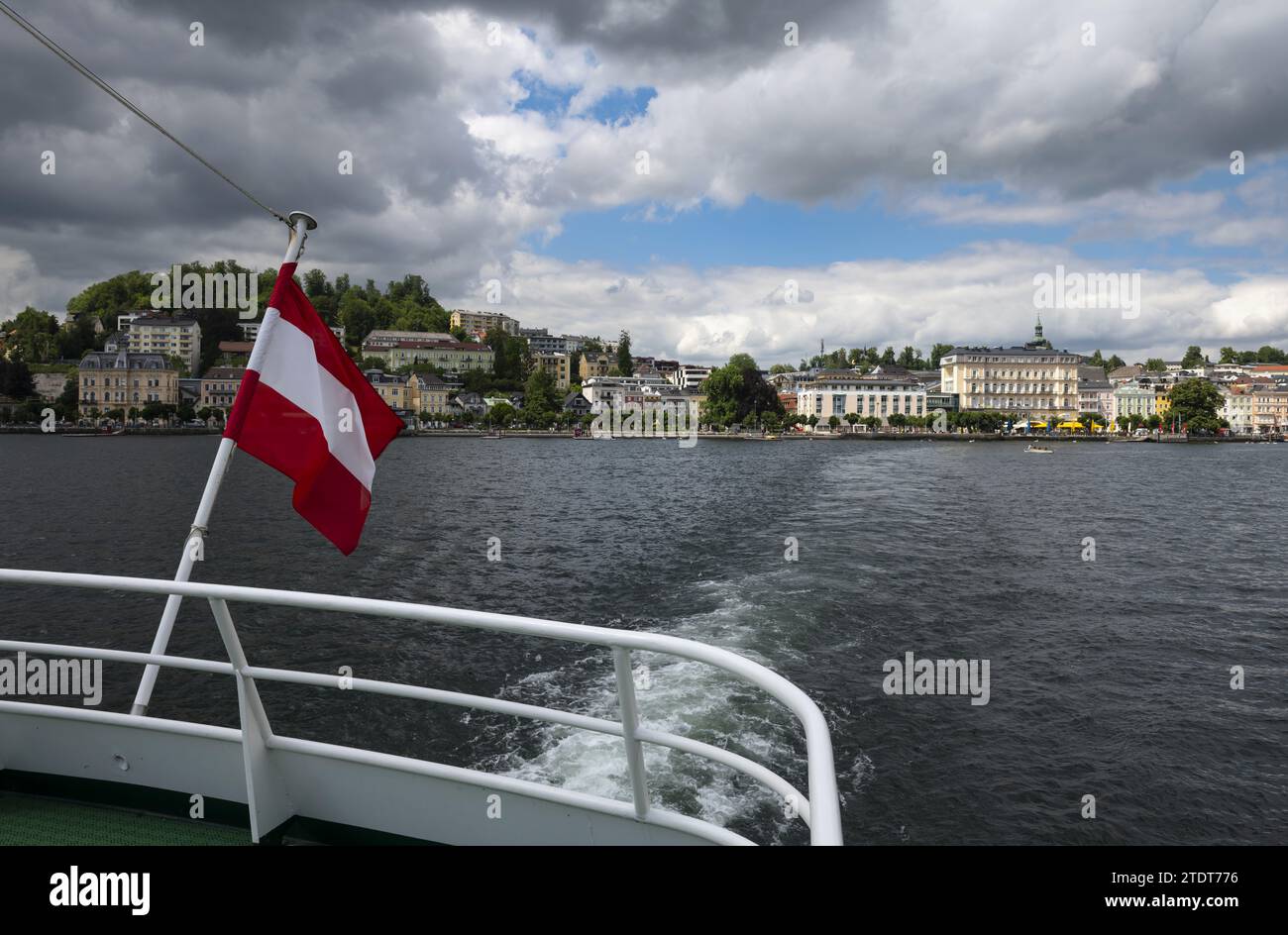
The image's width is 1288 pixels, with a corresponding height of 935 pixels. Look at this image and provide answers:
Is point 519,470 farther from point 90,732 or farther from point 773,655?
point 90,732

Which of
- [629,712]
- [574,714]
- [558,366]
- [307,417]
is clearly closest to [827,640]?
[307,417]

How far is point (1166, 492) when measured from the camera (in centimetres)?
4750

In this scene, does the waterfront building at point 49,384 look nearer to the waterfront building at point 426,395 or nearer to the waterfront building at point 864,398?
the waterfront building at point 426,395

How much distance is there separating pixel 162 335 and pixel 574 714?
194 meters

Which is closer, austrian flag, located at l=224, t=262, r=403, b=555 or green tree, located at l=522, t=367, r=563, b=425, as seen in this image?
austrian flag, located at l=224, t=262, r=403, b=555

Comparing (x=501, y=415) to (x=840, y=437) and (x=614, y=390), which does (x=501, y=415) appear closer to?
(x=614, y=390)

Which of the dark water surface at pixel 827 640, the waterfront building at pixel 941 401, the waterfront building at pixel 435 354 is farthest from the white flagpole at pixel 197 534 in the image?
the waterfront building at pixel 941 401

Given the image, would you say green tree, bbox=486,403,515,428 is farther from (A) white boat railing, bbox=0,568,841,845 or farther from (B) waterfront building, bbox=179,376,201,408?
(A) white boat railing, bbox=0,568,841,845

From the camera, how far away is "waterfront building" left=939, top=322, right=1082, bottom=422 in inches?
6752

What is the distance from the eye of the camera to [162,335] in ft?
547

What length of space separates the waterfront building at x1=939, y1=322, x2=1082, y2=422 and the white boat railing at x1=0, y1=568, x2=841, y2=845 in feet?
593

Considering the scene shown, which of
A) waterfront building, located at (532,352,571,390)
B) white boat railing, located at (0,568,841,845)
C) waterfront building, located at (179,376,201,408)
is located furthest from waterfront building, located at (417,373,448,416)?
white boat railing, located at (0,568,841,845)

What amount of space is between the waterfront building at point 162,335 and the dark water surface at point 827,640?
151480 millimetres

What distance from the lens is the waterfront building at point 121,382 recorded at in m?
142
